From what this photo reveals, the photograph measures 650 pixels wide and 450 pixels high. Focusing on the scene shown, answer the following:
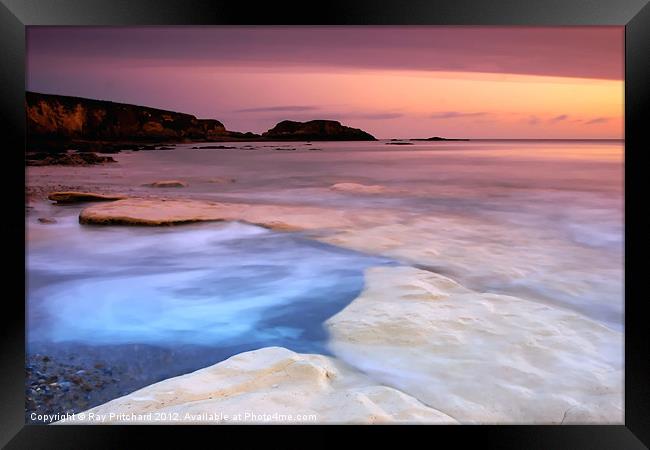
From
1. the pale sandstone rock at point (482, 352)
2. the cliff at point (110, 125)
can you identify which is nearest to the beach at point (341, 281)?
the pale sandstone rock at point (482, 352)

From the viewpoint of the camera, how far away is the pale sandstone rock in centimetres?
233

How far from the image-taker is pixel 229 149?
354cm

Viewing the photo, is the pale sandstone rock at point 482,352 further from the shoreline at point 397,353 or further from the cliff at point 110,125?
the cliff at point 110,125

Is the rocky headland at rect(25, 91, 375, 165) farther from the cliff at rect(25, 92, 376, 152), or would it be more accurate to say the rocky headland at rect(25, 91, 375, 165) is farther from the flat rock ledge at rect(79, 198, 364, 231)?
the flat rock ledge at rect(79, 198, 364, 231)

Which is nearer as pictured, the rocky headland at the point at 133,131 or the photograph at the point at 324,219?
the photograph at the point at 324,219

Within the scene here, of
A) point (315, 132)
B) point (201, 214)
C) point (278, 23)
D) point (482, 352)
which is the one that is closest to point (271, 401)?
point (482, 352)

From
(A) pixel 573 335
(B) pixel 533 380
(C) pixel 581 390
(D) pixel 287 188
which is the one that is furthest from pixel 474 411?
(D) pixel 287 188

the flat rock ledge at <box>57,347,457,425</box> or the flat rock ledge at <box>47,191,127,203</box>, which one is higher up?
the flat rock ledge at <box>47,191,127,203</box>

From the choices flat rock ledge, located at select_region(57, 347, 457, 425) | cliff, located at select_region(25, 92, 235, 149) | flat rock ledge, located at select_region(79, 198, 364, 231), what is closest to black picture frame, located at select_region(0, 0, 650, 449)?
flat rock ledge, located at select_region(57, 347, 457, 425)

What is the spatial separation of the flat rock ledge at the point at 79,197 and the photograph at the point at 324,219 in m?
0.01

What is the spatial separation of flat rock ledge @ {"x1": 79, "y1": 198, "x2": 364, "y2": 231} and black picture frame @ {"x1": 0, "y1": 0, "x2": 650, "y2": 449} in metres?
1.17

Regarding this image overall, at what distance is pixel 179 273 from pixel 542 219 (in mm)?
2119

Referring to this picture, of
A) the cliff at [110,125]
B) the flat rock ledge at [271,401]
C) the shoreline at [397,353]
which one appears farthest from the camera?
the cliff at [110,125]

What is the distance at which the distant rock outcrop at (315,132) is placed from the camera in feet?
11.2
